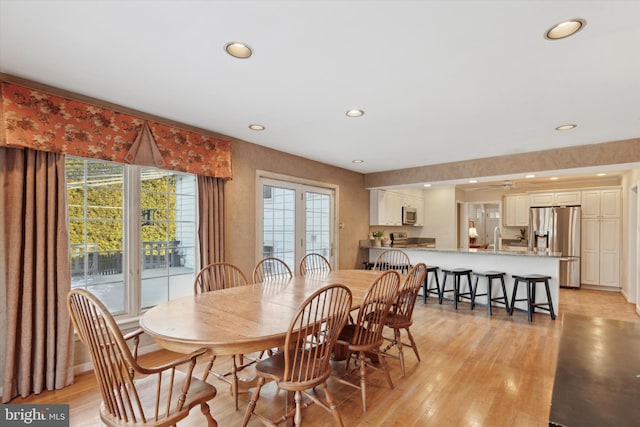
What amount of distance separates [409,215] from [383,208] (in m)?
1.15

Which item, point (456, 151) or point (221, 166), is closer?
point (221, 166)

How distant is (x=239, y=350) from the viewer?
63.3 inches

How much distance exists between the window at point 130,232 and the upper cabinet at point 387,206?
12.9ft

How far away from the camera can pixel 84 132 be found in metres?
2.69

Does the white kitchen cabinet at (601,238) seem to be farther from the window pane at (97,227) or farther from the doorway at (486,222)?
the window pane at (97,227)

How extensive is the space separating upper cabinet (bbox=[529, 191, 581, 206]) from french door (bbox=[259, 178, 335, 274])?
4.91 m

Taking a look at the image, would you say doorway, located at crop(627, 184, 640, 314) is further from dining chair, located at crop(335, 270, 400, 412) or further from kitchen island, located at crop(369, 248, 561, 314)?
dining chair, located at crop(335, 270, 400, 412)

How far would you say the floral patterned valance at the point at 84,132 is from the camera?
2332 millimetres

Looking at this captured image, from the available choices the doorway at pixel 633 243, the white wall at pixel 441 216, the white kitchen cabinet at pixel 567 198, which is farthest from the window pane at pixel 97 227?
the white kitchen cabinet at pixel 567 198

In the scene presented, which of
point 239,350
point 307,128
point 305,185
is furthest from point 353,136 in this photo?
point 239,350

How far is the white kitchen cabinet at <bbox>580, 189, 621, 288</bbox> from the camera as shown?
634cm

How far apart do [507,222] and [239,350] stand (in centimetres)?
801

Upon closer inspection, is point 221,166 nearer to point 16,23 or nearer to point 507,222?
point 16,23

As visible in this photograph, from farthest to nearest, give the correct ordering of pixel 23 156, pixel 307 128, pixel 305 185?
pixel 305 185
pixel 307 128
pixel 23 156
